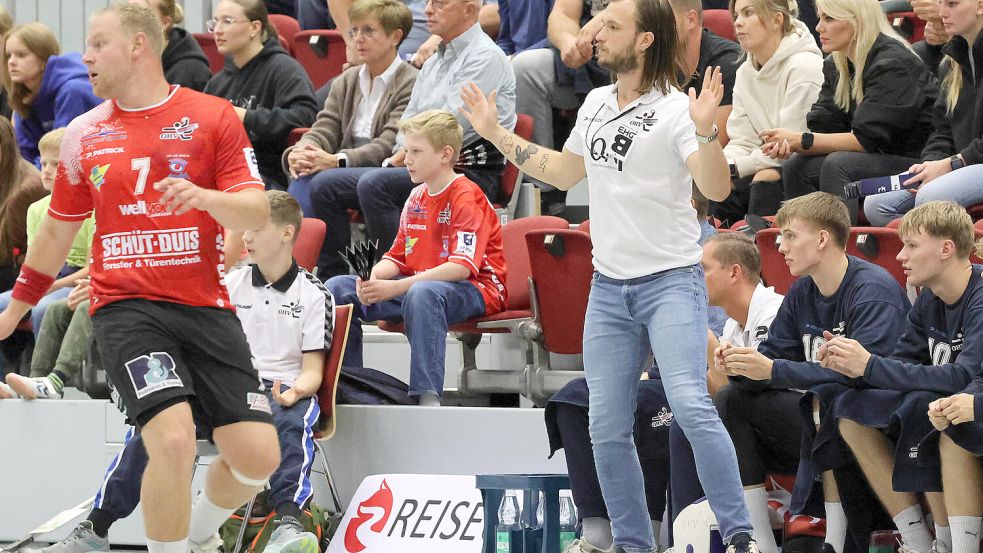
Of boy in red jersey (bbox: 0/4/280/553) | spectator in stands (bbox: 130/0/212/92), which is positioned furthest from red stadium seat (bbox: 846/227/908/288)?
spectator in stands (bbox: 130/0/212/92)

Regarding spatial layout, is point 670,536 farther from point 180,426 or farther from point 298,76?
point 298,76

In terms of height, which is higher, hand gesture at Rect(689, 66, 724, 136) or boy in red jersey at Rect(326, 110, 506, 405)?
hand gesture at Rect(689, 66, 724, 136)

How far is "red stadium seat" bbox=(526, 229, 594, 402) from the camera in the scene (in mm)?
5504

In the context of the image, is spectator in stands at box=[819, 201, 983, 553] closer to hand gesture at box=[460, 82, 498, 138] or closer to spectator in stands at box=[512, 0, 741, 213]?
hand gesture at box=[460, 82, 498, 138]

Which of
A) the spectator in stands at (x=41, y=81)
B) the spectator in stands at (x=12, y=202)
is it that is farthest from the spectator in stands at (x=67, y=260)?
the spectator in stands at (x=41, y=81)

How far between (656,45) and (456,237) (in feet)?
6.08

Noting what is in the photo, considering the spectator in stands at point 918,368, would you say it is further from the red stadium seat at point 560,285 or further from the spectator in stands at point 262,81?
the spectator in stands at point 262,81

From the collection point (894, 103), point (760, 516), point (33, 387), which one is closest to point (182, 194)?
point (760, 516)

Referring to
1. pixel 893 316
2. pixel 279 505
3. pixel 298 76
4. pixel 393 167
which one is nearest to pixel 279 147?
pixel 298 76

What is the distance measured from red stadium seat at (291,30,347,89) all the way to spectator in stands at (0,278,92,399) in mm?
2782

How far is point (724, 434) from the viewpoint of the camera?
13.1 ft

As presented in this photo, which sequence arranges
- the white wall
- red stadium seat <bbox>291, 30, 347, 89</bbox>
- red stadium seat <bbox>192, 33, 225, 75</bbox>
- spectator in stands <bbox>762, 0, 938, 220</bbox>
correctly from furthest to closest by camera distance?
1. the white wall
2. red stadium seat <bbox>192, 33, 225, 75</bbox>
3. red stadium seat <bbox>291, 30, 347, 89</bbox>
4. spectator in stands <bbox>762, 0, 938, 220</bbox>

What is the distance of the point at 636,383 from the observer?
419 cm

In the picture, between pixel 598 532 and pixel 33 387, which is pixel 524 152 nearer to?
pixel 598 532
